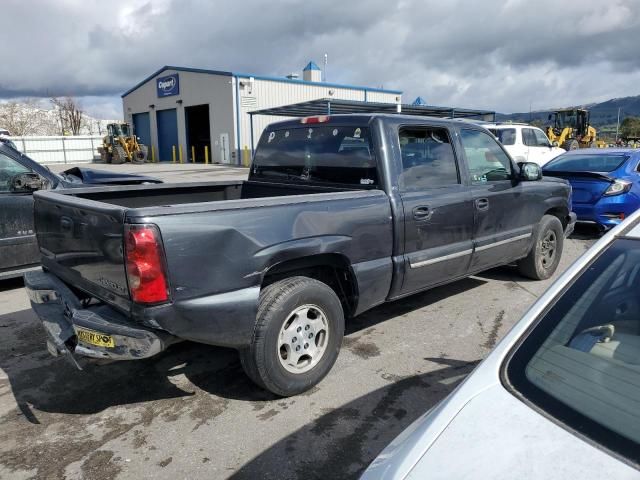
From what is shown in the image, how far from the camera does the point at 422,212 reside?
157 inches

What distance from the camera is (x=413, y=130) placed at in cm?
417

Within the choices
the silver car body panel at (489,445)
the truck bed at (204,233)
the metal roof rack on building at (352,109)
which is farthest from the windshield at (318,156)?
the metal roof rack on building at (352,109)

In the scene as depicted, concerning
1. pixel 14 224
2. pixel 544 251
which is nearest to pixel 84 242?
pixel 14 224

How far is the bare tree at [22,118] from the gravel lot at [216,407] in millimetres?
64638

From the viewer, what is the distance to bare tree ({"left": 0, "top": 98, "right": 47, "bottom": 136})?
5956 cm

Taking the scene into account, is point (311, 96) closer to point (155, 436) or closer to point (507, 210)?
point (507, 210)

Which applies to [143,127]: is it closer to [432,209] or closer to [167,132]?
[167,132]

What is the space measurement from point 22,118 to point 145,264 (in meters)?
74.0

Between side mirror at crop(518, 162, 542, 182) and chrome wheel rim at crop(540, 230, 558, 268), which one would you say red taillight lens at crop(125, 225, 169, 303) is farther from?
chrome wheel rim at crop(540, 230, 558, 268)

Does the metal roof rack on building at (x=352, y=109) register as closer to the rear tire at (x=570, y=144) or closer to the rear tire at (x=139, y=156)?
the rear tire at (x=570, y=144)

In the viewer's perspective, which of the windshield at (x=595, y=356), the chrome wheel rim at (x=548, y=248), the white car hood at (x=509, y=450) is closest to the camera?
the white car hood at (x=509, y=450)

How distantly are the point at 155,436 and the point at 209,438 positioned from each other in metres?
0.33

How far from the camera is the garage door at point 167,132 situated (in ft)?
121

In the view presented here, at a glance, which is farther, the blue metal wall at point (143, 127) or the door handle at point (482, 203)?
the blue metal wall at point (143, 127)
